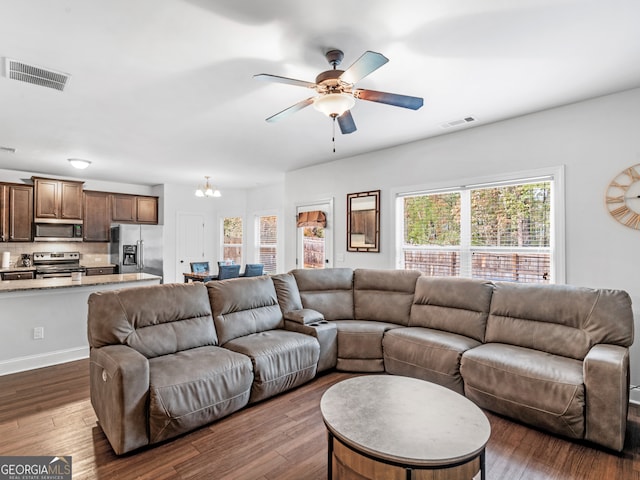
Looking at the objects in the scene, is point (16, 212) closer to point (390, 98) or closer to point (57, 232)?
point (57, 232)

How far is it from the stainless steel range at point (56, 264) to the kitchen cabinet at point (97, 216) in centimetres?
44

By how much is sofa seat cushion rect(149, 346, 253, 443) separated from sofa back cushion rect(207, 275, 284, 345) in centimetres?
36

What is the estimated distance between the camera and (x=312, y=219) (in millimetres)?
5664

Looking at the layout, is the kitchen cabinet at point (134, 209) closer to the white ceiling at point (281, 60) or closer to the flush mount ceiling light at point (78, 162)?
the flush mount ceiling light at point (78, 162)

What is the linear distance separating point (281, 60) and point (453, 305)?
8.95ft

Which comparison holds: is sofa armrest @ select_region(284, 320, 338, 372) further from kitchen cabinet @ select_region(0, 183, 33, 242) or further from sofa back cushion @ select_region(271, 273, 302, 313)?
kitchen cabinet @ select_region(0, 183, 33, 242)

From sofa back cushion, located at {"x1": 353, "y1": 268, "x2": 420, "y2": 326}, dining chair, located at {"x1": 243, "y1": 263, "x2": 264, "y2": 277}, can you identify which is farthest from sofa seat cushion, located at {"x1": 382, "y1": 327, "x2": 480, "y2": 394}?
dining chair, located at {"x1": 243, "y1": 263, "x2": 264, "y2": 277}

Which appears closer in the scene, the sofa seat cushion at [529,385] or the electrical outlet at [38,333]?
the sofa seat cushion at [529,385]

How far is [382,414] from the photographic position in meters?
1.77

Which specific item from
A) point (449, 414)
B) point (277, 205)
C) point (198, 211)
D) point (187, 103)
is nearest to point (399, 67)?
point (187, 103)

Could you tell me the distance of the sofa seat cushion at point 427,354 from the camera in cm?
288

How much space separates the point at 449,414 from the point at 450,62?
236cm

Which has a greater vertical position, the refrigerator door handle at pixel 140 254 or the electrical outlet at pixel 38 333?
the refrigerator door handle at pixel 140 254

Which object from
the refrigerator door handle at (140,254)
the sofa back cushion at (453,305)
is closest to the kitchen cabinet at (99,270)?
the refrigerator door handle at (140,254)
